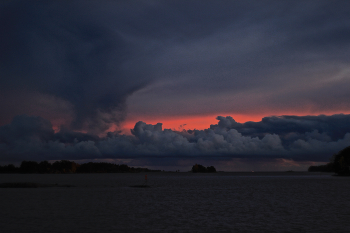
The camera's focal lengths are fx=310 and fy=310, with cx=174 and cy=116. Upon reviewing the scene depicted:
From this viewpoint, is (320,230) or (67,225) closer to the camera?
(320,230)

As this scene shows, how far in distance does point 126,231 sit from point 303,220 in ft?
84.3

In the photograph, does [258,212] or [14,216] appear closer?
[14,216]

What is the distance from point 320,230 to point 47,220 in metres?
36.5

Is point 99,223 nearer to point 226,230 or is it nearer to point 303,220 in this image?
point 226,230

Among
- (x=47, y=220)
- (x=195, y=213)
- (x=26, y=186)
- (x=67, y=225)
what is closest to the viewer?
(x=67, y=225)

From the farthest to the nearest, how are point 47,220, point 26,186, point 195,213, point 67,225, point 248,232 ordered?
1. point 26,186
2. point 195,213
3. point 47,220
4. point 67,225
5. point 248,232

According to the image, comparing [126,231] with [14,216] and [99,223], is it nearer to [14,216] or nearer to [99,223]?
[99,223]

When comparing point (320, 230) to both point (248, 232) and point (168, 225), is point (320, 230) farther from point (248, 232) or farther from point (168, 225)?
point (168, 225)

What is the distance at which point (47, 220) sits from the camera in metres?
44.2

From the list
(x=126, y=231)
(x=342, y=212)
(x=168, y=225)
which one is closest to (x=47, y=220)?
(x=126, y=231)

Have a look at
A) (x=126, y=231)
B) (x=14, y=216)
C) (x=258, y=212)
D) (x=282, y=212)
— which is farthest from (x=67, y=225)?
(x=282, y=212)

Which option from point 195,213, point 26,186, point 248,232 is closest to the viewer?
point 248,232

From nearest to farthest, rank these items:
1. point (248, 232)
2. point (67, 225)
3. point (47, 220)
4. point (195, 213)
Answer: point (248, 232) → point (67, 225) → point (47, 220) → point (195, 213)

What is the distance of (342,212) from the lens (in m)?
53.1
